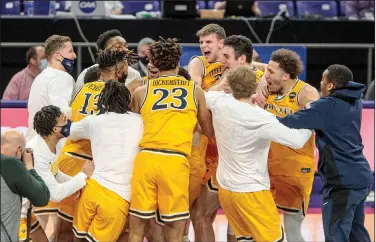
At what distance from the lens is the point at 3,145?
5.93 meters

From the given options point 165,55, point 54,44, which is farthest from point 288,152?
point 54,44

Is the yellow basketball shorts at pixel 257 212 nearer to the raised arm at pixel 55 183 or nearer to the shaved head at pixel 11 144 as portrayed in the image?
the raised arm at pixel 55 183

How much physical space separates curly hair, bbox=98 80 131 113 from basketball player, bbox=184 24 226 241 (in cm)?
74

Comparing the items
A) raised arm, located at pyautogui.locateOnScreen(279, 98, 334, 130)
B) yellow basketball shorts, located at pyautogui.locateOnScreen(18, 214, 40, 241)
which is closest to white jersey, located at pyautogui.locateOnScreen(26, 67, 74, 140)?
yellow basketball shorts, located at pyautogui.locateOnScreen(18, 214, 40, 241)

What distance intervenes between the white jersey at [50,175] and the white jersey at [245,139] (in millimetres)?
1114

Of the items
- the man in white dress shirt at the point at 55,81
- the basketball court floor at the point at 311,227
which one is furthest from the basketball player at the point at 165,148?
the basketball court floor at the point at 311,227

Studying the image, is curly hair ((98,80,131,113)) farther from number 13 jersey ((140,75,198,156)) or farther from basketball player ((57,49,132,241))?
basketball player ((57,49,132,241))

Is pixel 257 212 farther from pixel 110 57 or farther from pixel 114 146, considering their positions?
pixel 110 57

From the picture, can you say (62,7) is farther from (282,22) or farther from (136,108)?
(136,108)

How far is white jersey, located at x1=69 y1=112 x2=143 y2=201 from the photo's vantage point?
22.7ft

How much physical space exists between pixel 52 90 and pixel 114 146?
1077 millimetres

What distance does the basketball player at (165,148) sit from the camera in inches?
271

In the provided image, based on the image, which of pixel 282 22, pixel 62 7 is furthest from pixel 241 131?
pixel 62 7

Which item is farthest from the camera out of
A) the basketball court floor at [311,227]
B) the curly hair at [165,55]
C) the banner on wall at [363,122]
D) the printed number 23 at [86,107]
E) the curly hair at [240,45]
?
the banner on wall at [363,122]
